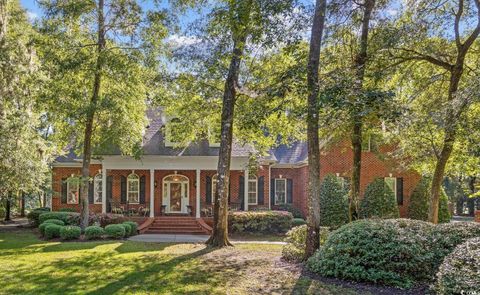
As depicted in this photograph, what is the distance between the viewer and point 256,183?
24719 mm

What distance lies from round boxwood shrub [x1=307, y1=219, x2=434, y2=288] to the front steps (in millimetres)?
12162

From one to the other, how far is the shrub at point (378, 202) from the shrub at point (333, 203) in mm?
939

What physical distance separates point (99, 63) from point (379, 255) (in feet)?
40.5

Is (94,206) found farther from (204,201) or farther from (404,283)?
(404,283)

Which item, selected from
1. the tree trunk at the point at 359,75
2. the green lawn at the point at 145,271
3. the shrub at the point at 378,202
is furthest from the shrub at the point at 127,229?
the shrub at the point at 378,202

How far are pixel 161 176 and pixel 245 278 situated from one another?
16.3 metres

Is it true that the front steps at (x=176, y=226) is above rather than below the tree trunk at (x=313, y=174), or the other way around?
below

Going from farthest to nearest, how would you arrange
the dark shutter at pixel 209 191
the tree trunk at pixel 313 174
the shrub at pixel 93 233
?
the dark shutter at pixel 209 191
the shrub at pixel 93 233
the tree trunk at pixel 313 174

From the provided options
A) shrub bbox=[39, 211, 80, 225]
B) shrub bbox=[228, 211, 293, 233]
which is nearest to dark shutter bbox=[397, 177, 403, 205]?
shrub bbox=[228, 211, 293, 233]

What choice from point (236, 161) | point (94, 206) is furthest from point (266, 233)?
point (94, 206)

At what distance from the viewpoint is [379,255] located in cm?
790

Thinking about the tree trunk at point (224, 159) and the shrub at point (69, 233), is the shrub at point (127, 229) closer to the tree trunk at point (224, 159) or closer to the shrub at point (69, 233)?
the shrub at point (69, 233)

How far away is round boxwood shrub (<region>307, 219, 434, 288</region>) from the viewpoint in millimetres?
7770

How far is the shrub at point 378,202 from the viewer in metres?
19.6
